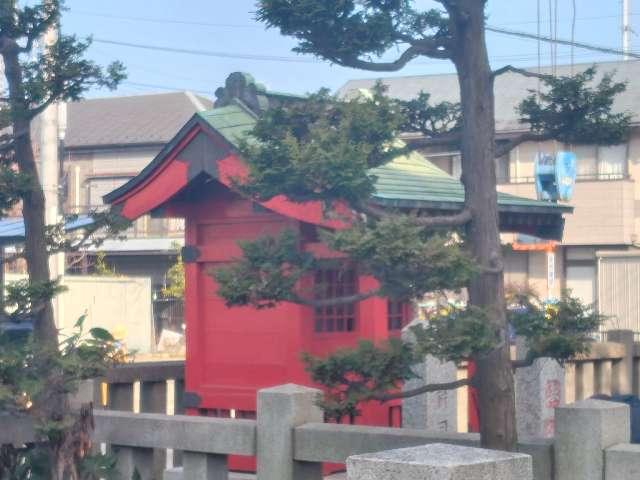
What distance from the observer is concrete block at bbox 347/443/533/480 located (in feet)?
10.3

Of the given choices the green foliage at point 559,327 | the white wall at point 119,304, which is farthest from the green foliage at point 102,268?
the green foliage at point 559,327

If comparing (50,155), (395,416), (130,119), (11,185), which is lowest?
(395,416)

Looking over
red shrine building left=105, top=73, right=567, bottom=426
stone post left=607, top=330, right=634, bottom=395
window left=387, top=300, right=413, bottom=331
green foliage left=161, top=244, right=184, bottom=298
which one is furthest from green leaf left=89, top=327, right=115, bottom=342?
green foliage left=161, top=244, right=184, bottom=298

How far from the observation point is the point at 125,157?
39688mm

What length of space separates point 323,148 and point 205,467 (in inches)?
87.1

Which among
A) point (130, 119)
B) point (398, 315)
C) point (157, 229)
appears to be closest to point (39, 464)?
point (398, 315)

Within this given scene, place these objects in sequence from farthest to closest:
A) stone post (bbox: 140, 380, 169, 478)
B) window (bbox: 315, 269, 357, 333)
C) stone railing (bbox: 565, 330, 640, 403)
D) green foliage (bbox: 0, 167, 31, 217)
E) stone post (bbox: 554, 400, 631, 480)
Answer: stone railing (bbox: 565, 330, 640, 403), window (bbox: 315, 269, 357, 333), stone post (bbox: 140, 380, 169, 478), green foliage (bbox: 0, 167, 31, 217), stone post (bbox: 554, 400, 631, 480)

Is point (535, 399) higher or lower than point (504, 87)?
lower

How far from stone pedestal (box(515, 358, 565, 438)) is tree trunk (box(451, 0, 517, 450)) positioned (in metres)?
3.97

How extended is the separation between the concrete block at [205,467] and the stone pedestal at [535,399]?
3526 millimetres

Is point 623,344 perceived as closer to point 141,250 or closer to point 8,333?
point 8,333

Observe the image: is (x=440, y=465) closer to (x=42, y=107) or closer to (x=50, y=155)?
(x=42, y=107)

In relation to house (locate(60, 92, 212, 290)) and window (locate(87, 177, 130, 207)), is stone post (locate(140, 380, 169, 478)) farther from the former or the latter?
window (locate(87, 177, 130, 207))

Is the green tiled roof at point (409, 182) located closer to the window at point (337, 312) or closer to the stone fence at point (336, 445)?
the window at point (337, 312)
